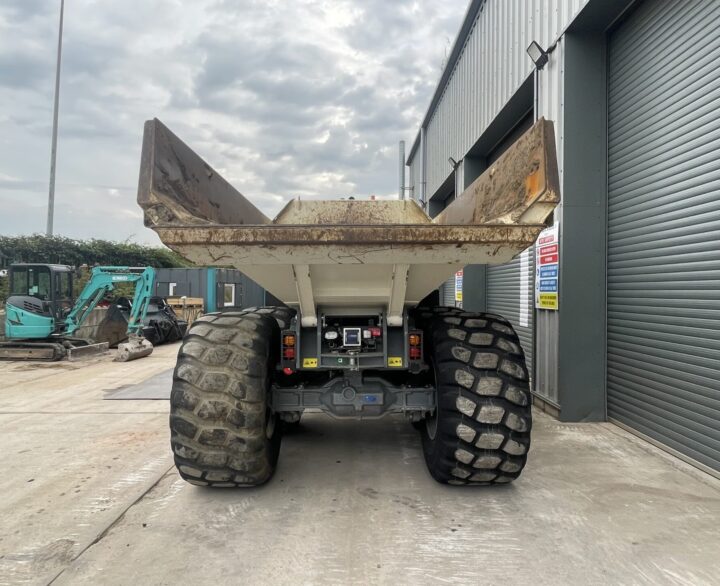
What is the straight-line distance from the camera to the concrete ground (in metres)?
2.36

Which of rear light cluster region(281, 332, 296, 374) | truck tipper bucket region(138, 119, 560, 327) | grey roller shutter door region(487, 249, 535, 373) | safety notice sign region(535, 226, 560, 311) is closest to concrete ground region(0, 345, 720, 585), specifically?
rear light cluster region(281, 332, 296, 374)

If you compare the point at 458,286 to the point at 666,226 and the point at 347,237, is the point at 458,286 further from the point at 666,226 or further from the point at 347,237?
the point at 347,237

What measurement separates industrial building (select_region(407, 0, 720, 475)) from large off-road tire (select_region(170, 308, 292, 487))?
3.82 meters

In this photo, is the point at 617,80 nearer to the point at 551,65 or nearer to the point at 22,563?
the point at 551,65

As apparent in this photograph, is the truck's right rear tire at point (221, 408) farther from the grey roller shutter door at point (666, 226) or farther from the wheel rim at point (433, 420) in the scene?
the grey roller shutter door at point (666, 226)

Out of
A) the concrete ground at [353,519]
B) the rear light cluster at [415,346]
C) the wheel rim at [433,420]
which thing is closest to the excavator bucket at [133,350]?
the concrete ground at [353,519]

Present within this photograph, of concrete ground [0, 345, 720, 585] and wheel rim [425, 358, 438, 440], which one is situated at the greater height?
wheel rim [425, 358, 438, 440]

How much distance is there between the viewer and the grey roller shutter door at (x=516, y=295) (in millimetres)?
6547

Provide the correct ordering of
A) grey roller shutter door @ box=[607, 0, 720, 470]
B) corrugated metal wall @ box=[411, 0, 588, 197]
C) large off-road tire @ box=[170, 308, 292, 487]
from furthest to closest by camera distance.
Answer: corrugated metal wall @ box=[411, 0, 588, 197] → grey roller shutter door @ box=[607, 0, 720, 470] → large off-road tire @ box=[170, 308, 292, 487]

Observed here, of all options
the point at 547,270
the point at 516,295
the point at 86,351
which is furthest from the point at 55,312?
the point at 547,270

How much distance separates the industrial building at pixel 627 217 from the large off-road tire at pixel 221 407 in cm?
382

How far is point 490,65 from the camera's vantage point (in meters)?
8.02

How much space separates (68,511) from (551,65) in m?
6.82

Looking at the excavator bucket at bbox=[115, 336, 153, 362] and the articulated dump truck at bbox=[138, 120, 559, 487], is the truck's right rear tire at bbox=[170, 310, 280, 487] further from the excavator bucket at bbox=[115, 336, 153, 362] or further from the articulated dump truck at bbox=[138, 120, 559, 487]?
the excavator bucket at bbox=[115, 336, 153, 362]
